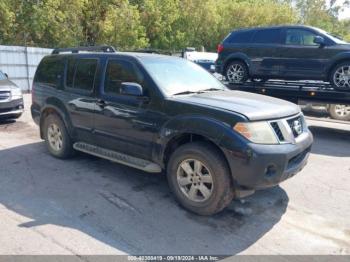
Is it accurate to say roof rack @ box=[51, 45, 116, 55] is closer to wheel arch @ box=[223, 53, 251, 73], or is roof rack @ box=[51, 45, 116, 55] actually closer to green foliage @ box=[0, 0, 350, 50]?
wheel arch @ box=[223, 53, 251, 73]

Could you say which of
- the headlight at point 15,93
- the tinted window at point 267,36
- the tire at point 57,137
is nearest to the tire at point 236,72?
the tinted window at point 267,36

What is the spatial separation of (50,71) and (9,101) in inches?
139

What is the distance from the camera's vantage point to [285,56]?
871 cm

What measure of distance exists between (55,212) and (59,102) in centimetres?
232

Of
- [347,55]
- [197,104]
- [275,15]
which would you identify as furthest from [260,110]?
[275,15]

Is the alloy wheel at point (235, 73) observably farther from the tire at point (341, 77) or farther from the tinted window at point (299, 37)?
the tire at point (341, 77)

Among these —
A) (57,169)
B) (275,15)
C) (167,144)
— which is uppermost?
(275,15)

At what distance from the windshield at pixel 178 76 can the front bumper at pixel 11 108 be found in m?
5.60

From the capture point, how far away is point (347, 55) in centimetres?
784

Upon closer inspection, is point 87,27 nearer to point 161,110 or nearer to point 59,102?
point 59,102

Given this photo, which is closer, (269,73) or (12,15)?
(269,73)

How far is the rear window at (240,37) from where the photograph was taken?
9391mm

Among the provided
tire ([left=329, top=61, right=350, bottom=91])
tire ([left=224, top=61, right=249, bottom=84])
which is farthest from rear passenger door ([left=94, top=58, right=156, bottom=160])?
tire ([left=329, top=61, right=350, bottom=91])

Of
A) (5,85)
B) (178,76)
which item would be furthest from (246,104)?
(5,85)
